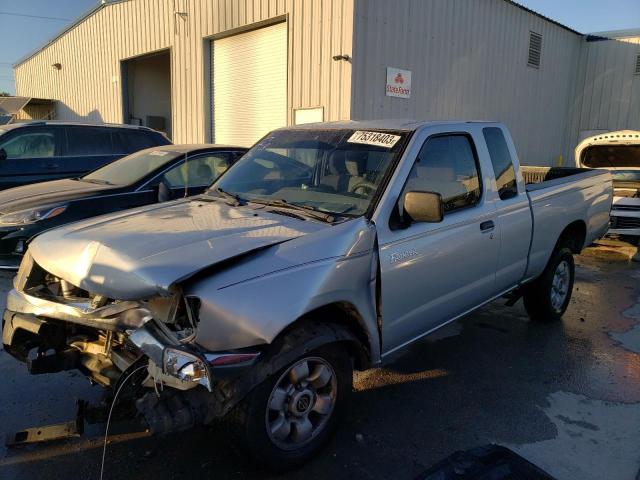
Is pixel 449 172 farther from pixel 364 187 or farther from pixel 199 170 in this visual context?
pixel 199 170

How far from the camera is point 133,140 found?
9055 millimetres

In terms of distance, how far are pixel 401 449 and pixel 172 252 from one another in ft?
5.77

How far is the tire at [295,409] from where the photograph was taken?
7.89 feet

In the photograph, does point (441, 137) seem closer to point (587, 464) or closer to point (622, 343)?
point (587, 464)

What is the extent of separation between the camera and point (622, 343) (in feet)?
15.4

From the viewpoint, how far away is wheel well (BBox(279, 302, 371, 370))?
2705mm

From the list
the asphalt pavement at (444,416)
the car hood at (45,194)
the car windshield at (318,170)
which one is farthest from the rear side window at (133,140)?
the car windshield at (318,170)

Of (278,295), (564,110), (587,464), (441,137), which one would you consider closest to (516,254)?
(441,137)

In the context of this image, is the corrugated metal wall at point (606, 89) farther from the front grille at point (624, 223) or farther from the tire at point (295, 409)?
the tire at point (295, 409)

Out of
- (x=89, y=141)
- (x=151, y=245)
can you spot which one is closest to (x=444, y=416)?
(x=151, y=245)

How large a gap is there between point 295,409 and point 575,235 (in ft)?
13.2

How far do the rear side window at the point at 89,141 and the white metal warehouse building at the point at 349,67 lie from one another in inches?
158

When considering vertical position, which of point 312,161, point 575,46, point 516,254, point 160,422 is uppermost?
point 575,46

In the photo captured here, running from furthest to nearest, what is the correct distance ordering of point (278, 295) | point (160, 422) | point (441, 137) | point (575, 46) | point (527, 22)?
1. point (575, 46)
2. point (527, 22)
3. point (441, 137)
4. point (278, 295)
5. point (160, 422)
